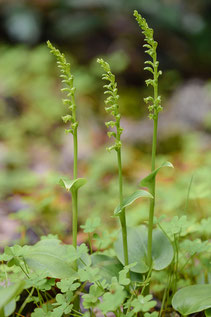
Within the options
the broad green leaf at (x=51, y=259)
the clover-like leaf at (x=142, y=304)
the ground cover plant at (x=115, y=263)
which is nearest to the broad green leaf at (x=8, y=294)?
the ground cover plant at (x=115, y=263)

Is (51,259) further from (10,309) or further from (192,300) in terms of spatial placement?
(192,300)

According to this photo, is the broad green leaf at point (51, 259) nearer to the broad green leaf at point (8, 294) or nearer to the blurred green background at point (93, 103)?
the broad green leaf at point (8, 294)

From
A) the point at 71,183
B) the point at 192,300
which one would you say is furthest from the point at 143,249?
the point at 71,183

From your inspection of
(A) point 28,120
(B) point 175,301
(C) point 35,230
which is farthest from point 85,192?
(B) point 175,301

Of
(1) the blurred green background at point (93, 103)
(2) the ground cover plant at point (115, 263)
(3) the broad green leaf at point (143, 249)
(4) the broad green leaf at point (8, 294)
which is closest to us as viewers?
(4) the broad green leaf at point (8, 294)

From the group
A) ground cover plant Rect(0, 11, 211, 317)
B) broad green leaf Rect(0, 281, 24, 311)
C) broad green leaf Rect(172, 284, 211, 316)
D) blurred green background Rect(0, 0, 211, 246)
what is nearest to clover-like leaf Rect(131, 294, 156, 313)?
ground cover plant Rect(0, 11, 211, 317)

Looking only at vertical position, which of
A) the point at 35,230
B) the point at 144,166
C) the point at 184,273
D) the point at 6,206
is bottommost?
the point at 144,166

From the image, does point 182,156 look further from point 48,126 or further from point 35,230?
point 35,230
